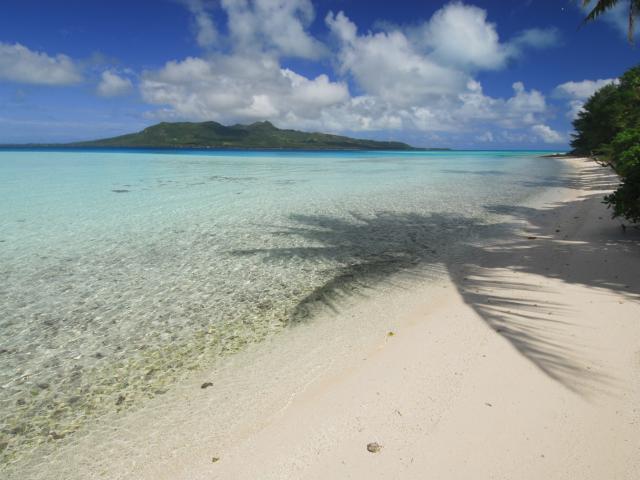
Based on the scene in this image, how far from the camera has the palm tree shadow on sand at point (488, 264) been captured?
4695 mm

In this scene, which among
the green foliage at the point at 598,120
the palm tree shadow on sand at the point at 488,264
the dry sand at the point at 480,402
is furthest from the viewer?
the green foliage at the point at 598,120

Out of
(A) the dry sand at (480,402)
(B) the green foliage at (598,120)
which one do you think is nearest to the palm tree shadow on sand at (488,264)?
(A) the dry sand at (480,402)

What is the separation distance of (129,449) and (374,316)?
153 inches

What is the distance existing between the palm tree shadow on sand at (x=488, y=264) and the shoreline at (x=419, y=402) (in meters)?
0.05

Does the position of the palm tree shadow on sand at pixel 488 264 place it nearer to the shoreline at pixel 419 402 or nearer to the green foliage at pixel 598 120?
the shoreline at pixel 419 402

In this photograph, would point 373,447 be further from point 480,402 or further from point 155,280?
point 155,280

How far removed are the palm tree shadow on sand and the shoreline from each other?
48 mm

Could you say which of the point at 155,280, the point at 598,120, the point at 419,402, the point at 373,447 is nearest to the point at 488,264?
the point at 419,402

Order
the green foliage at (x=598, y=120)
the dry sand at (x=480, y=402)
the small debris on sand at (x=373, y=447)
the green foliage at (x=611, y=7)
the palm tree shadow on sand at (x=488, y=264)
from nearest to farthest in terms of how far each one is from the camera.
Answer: the dry sand at (x=480, y=402), the small debris on sand at (x=373, y=447), the palm tree shadow on sand at (x=488, y=264), the green foliage at (x=611, y=7), the green foliage at (x=598, y=120)

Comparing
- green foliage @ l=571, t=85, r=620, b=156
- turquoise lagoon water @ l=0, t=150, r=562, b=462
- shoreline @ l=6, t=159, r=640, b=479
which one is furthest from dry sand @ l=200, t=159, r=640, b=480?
green foliage @ l=571, t=85, r=620, b=156

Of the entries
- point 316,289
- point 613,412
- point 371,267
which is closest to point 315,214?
point 371,267

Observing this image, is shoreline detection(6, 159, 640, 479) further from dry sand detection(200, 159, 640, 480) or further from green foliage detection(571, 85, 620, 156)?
green foliage detection(571, 85, 620, 156)

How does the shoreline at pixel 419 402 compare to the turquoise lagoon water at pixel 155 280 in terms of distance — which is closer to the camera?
the shoreline at pixel 419 402

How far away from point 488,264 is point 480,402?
5547mm
